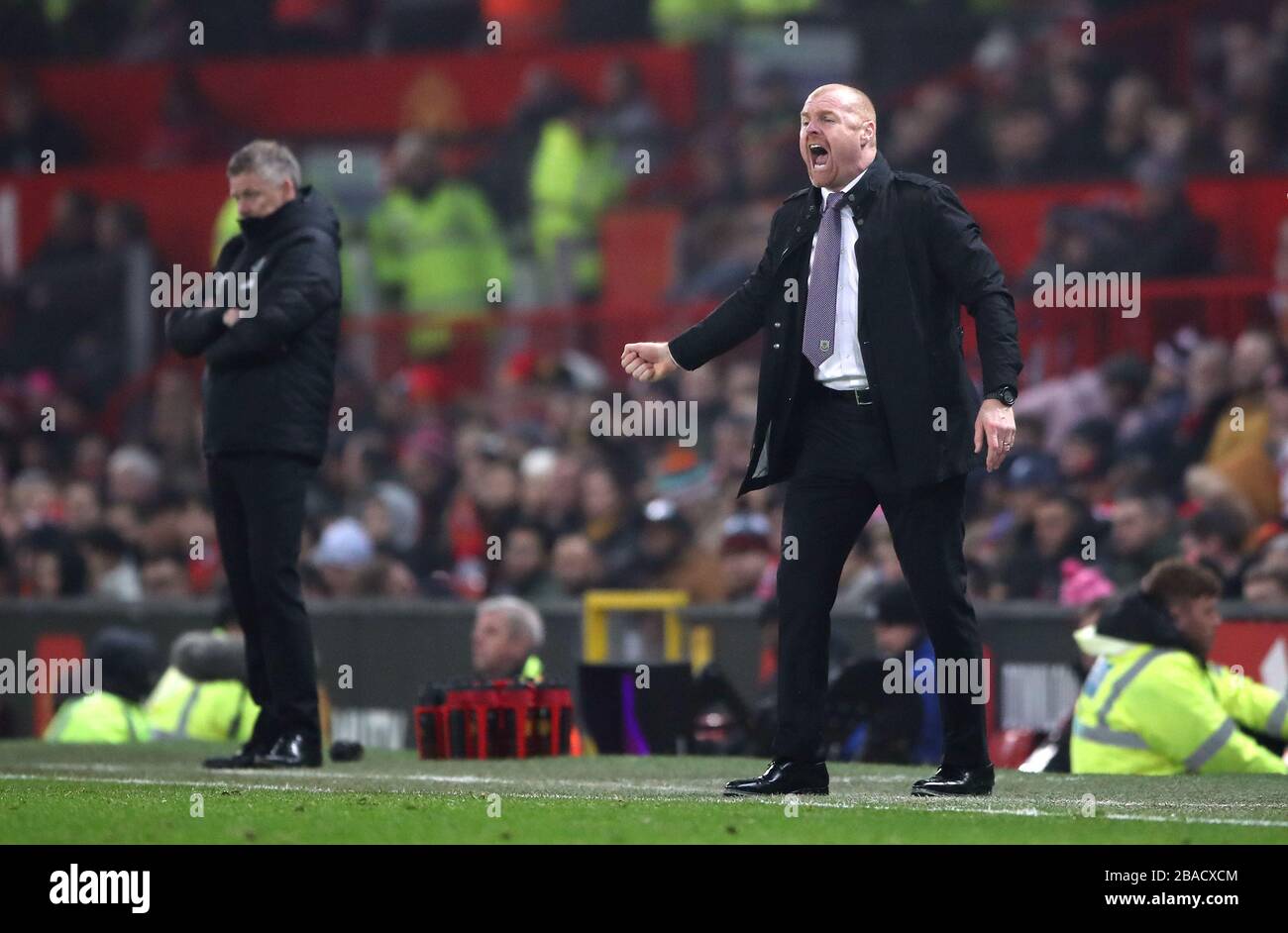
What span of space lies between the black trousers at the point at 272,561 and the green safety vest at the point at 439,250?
9685 mm

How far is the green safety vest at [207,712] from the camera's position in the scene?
41.5ft

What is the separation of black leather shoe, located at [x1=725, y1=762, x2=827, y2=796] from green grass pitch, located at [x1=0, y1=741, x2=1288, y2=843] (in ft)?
0.28

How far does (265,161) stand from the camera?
9359 mm

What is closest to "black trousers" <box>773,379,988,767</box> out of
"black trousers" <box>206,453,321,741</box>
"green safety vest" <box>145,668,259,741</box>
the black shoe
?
"black trousers" <box>206,453,321,741</box>

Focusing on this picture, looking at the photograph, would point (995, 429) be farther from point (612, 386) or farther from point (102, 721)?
point (612, 386)

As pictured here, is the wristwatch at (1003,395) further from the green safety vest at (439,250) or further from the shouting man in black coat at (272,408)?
the green safety vest at (439,250)

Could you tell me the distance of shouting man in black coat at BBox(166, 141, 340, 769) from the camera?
365 inches

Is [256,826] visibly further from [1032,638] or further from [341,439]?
[341,439]

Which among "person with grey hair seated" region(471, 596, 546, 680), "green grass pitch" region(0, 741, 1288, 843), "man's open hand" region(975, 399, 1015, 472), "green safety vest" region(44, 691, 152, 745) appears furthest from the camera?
"green safety vest" region(44, 691, 152, 745)

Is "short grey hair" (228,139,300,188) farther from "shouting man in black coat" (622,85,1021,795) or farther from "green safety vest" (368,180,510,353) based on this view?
"green safety vest" (368,180,510,353)

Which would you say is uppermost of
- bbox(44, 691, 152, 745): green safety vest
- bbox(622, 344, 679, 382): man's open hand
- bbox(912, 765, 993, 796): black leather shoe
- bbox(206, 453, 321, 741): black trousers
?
bbox(622, 344, 679, 382): man's open hand

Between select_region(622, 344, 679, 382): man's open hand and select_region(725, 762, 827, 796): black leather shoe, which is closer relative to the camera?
select_region(725, 762, 827, 796): black leather shoe

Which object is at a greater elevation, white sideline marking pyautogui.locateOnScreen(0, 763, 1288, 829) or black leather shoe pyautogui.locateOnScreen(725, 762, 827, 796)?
black leather shoe pyautogui.locateOnScreen(725, 762, 827, 796)
